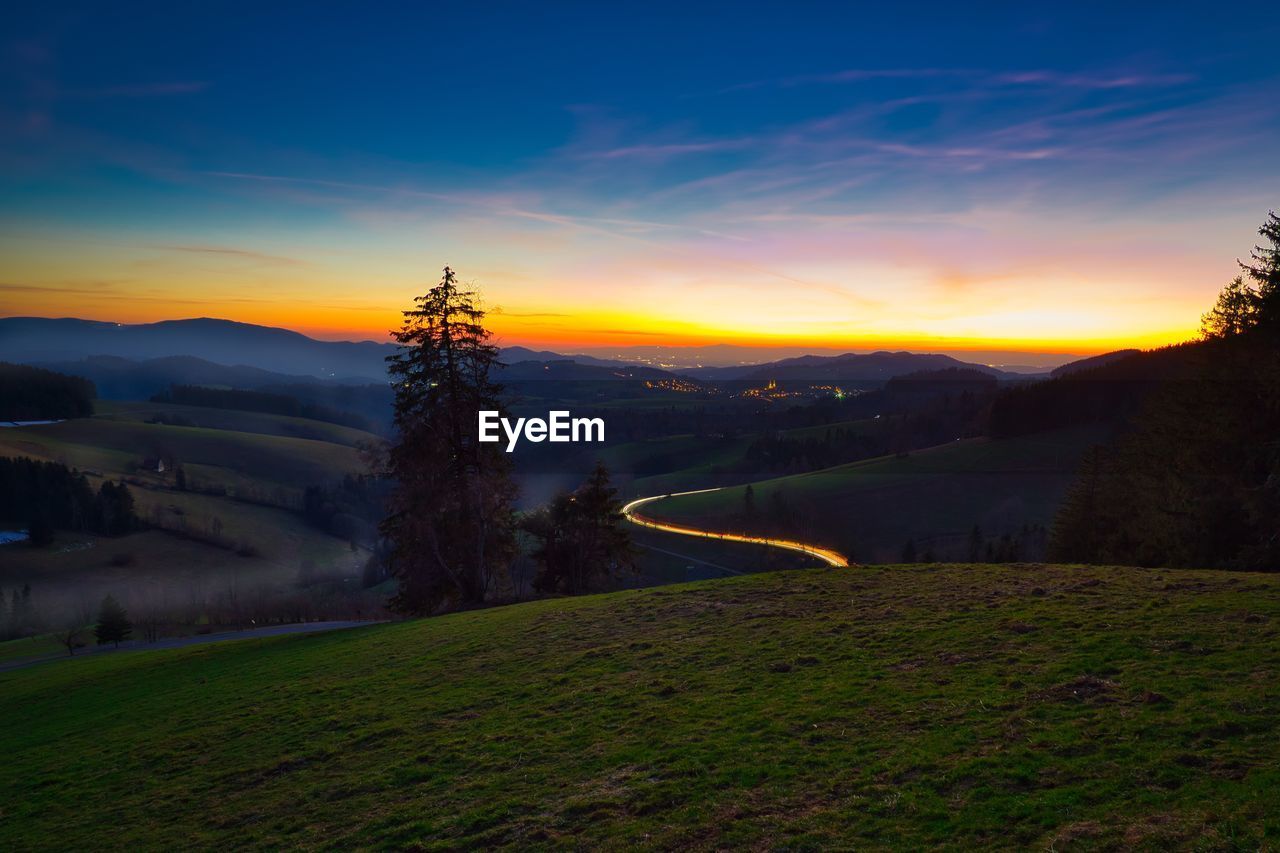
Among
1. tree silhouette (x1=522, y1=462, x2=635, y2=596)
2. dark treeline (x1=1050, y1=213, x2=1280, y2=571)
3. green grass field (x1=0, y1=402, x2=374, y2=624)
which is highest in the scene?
dark treeline (x1=1050, y1=213, x2=1280, y2=571)

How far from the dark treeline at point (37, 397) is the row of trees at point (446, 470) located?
8406 inches

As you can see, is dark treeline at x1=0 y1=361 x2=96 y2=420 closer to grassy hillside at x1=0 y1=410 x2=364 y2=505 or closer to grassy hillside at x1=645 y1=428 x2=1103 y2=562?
grassy hillside at x1=0 y1=410 x2=364 y2=505

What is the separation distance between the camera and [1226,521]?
108 ft

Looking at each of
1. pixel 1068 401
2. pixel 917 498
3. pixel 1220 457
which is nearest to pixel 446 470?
pixel 1220 457

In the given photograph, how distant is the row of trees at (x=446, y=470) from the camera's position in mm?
37938

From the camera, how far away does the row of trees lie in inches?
1494

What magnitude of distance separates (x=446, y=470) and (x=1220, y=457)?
41.4 meters

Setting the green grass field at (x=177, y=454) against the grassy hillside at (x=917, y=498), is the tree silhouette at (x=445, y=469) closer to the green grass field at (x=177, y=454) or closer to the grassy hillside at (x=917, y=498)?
the grassy hillside at (x=917, y=498)

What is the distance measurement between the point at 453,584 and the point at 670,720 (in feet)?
90.6

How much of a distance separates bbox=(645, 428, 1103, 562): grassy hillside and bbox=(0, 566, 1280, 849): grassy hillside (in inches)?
3099

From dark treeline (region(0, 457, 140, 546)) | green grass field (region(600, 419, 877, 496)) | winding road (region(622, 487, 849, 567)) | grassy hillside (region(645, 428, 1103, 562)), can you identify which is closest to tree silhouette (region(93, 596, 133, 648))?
winding road (region(622, 487, 849, 567))

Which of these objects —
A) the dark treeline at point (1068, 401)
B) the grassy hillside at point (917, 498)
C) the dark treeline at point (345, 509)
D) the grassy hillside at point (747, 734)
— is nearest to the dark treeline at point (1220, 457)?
the grassy hillside at point (747, 734)

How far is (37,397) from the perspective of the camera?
189125 millimetres

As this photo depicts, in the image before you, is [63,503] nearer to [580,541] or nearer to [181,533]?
[181,533]
